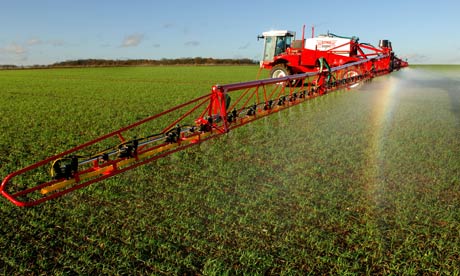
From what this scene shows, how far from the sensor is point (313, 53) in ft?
52.9

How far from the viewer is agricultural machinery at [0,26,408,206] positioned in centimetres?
391

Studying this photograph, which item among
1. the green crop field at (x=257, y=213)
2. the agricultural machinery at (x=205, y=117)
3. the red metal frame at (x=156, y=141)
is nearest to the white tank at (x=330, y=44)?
the agricultural machinery at (x=205, y=117)

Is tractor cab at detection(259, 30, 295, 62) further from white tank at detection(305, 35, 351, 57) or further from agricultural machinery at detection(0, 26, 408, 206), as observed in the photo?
white tank at detection(305, 35, 351, 57)

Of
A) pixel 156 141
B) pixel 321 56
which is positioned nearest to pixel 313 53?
pixel 321 56

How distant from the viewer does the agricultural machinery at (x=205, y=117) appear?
3.91 m

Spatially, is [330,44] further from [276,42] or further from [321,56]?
[276,42]

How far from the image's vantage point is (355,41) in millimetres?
15469

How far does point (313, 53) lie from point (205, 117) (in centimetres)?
1144

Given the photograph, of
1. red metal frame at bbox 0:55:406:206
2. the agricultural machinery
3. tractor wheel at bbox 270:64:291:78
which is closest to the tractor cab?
the agricultural machinery

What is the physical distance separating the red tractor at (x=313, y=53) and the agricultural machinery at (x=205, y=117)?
0.14 ft

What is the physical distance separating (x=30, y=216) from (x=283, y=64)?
557 inches

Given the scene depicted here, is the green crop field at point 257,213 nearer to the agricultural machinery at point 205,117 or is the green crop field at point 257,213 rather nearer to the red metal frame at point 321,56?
the agricultural machinery at point 205,117

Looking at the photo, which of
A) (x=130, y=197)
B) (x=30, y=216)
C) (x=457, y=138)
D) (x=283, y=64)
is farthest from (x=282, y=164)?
(x=283, y=64)

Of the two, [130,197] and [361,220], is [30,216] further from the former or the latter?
[361,220]
